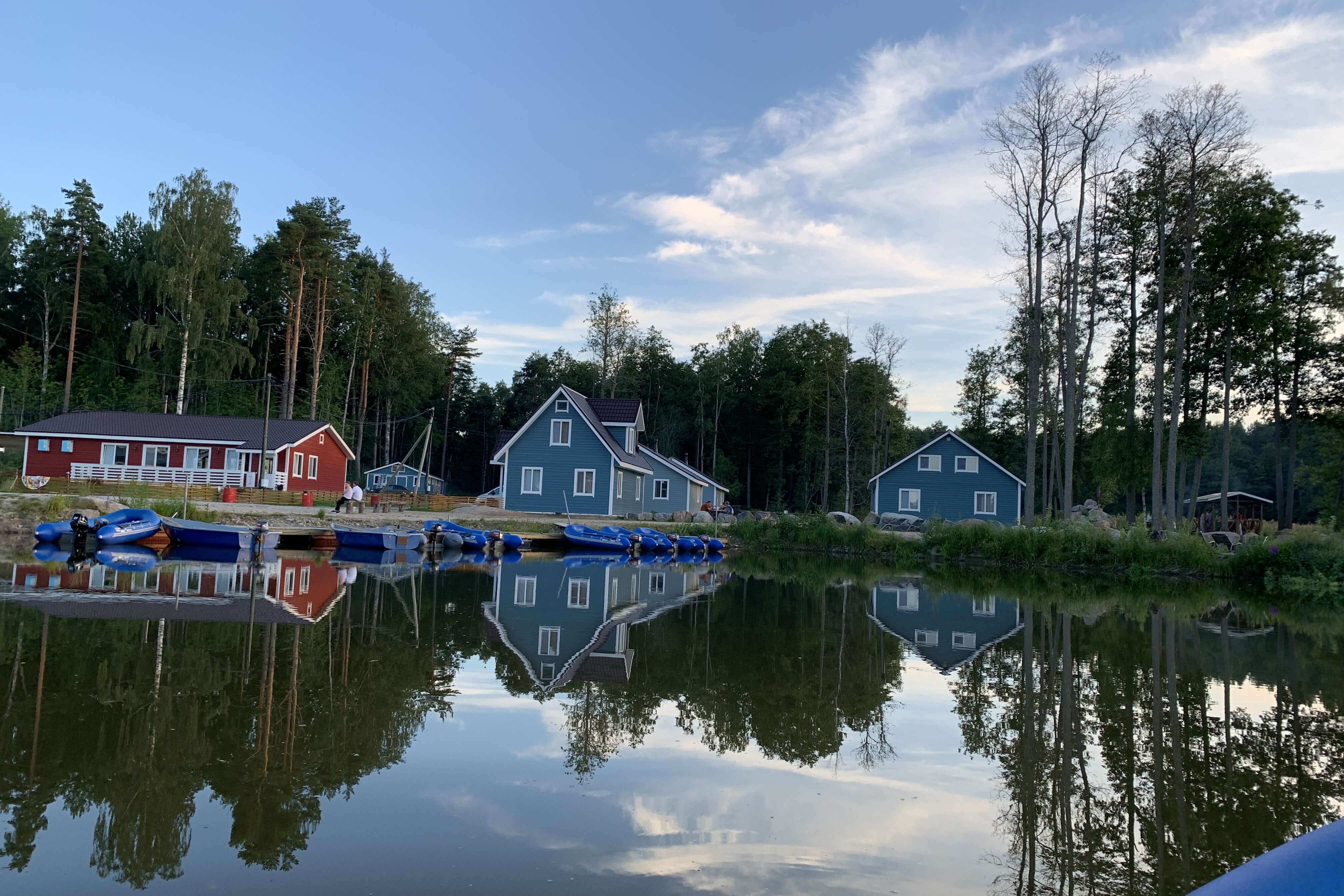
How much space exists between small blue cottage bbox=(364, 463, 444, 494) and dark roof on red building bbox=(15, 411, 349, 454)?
36.4 ft

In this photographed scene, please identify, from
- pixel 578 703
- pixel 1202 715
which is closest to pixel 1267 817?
pixel 1202 715

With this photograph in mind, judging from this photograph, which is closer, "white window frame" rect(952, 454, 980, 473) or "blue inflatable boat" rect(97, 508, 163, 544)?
"blue inflatable boat" rect(97, 508, 163, 544)

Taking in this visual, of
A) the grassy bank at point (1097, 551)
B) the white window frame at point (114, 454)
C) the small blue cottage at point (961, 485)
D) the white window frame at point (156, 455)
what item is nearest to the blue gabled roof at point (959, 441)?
the small blue cottage at point (961, 485)

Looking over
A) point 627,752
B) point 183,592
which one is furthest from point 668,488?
point 627,752

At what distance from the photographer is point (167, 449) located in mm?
40156

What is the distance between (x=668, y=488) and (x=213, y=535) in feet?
81.3

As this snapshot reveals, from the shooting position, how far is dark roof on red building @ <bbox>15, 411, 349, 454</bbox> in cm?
3916

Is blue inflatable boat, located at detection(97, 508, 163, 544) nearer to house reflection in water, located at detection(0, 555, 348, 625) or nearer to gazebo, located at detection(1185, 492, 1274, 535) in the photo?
house reflection in water, located at detection(0, 555, 348, 625)

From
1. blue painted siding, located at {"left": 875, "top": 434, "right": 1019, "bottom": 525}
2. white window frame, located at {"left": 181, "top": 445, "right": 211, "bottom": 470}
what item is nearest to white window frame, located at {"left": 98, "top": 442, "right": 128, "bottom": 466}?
white window frame, located at {"left": 181, "top": 445, "right": 211, "bottom": 470}

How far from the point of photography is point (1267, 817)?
603cm

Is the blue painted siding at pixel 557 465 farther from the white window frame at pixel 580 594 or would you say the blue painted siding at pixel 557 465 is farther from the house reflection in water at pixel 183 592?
the house reflection in water at pixel 183 592

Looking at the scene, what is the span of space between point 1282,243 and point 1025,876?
3515 cm

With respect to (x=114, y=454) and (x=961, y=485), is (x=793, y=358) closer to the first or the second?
(x=961, y=485)

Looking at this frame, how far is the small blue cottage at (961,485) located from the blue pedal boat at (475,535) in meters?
21.2
